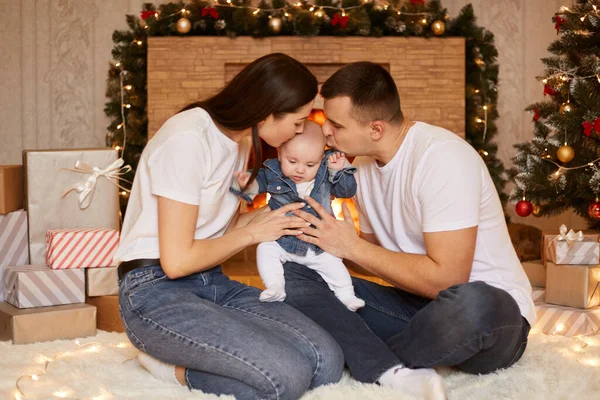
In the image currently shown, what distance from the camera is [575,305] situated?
282 cm

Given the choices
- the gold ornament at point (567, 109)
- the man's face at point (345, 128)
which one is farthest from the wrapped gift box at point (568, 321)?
the man's face at point (345, 128)

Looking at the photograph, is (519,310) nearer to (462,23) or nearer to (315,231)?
(315,231)

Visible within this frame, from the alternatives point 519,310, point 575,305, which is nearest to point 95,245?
point 519,310

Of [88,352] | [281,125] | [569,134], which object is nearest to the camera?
[281,125]

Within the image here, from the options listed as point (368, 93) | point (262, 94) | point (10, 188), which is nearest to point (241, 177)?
point (262, 94)

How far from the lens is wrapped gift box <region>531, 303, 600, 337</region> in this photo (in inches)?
108

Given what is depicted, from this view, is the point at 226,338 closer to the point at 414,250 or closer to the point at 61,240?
the point at 414,250

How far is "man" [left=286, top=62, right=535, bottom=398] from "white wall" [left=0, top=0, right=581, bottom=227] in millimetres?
3122

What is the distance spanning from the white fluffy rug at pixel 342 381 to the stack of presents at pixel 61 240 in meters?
0.31

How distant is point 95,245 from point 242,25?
6.48 feet

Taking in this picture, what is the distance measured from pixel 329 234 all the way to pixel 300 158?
9.6 inches

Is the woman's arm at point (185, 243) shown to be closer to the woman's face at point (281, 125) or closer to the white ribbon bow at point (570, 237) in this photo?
the woman's face at point (281, 125)

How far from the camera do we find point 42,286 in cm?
268

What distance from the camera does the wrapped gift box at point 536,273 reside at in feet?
10.1
